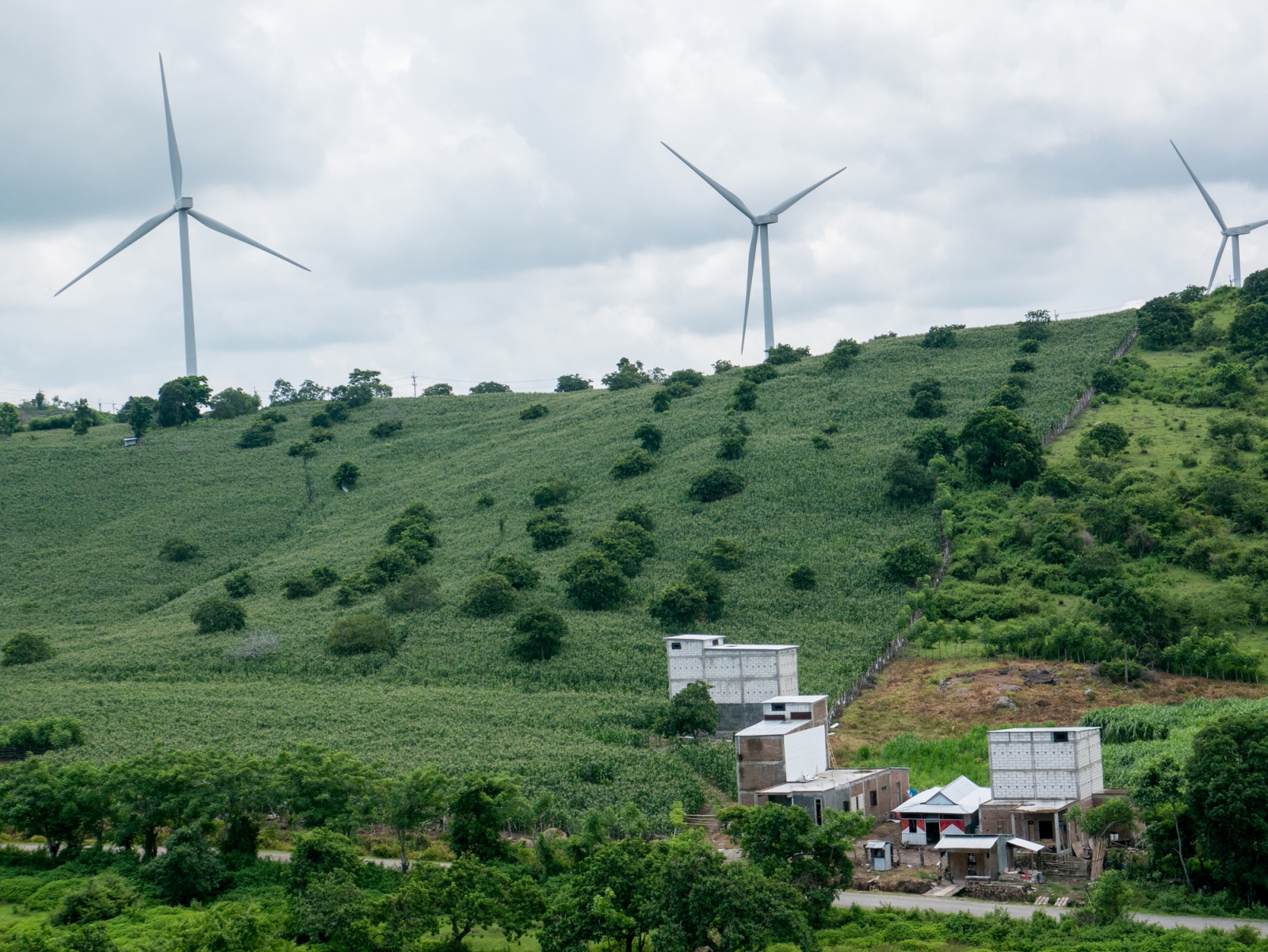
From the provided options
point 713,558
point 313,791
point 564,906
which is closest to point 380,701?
point 313,791

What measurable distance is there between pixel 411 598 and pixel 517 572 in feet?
24.8

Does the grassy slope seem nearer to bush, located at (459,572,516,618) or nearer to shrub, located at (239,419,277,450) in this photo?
bush, located at (459,572,516,618)

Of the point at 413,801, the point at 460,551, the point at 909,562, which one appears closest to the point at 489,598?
the point at 460,551

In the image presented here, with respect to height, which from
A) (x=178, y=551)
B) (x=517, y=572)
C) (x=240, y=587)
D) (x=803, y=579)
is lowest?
(x=803, y=579)

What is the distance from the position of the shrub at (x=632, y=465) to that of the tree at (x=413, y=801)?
63223 millimetres

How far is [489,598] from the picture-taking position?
→ 278 ft

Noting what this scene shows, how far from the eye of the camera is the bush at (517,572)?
88125 mm

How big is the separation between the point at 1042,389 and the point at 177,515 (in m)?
84.4

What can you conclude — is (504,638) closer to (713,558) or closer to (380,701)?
(380,701)

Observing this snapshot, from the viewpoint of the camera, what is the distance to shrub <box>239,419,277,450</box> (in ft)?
480

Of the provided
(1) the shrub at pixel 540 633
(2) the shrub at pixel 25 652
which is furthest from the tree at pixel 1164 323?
(2) the shrub at pixel 25 652

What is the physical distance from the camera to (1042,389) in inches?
4626

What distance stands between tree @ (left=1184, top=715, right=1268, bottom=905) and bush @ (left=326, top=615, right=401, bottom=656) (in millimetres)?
51416

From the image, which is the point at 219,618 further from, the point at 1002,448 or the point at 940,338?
the point at 940,338
